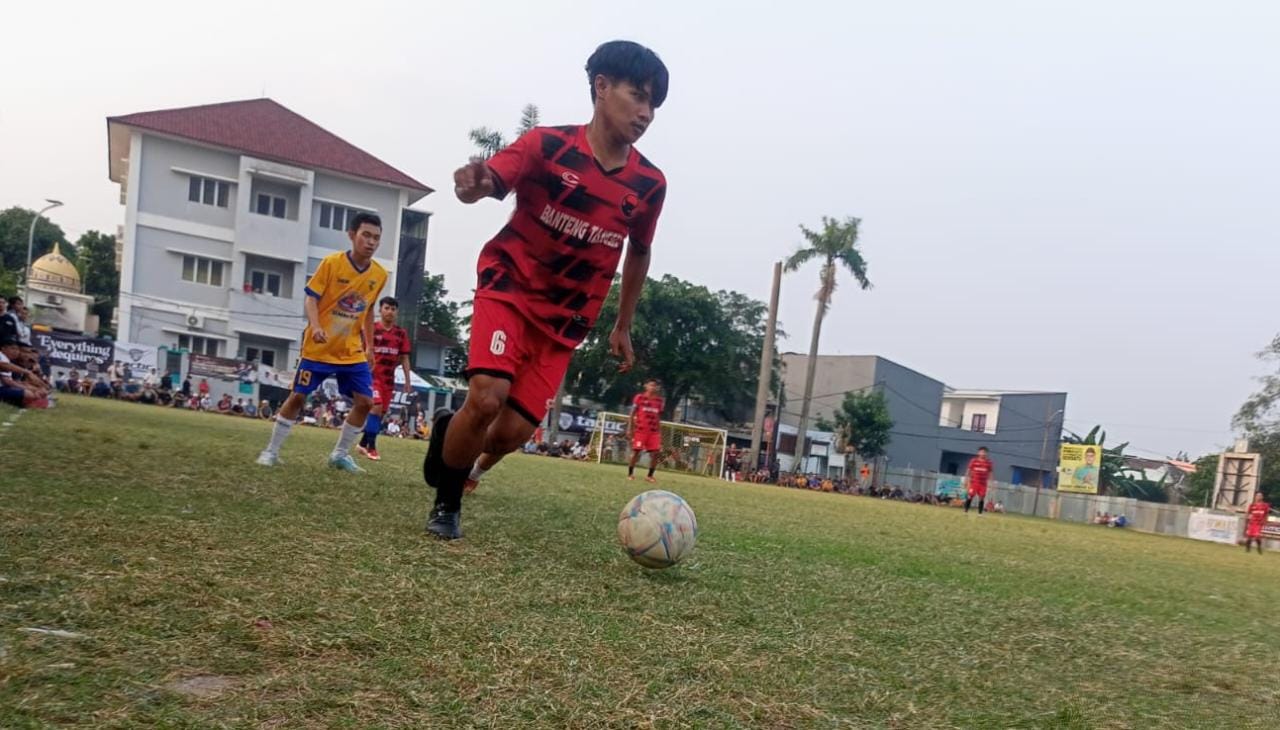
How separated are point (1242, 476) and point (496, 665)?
3211 cm

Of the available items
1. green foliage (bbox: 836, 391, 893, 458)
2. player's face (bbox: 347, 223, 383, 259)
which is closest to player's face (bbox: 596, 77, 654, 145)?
player's face (bbox: 347, 223, 383, 259)

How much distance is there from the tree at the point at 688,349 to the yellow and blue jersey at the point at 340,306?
39170 mm

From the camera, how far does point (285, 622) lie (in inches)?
99.8

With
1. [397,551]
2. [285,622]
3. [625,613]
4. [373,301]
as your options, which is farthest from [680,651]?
[373,301]

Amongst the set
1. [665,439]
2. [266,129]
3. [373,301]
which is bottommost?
[665,439]

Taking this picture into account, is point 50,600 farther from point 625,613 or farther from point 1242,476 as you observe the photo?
point 1242,476

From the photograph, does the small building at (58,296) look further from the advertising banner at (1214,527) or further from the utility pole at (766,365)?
the advertising banner at (1214,527)

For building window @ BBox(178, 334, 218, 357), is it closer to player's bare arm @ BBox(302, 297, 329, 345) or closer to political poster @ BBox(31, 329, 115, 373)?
political poster @ BBox(31, 329, 115, 373)

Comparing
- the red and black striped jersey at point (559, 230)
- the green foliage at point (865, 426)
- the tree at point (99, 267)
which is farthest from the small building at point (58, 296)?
the red and black striped jersey at point (559, 230)

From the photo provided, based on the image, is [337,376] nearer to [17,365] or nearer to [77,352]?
[17,365]

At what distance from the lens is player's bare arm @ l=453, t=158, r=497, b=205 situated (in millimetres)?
3723

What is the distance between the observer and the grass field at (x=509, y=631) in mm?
2055

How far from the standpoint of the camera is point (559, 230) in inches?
166

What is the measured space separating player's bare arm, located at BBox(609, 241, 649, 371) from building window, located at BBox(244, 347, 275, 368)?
132 ft
